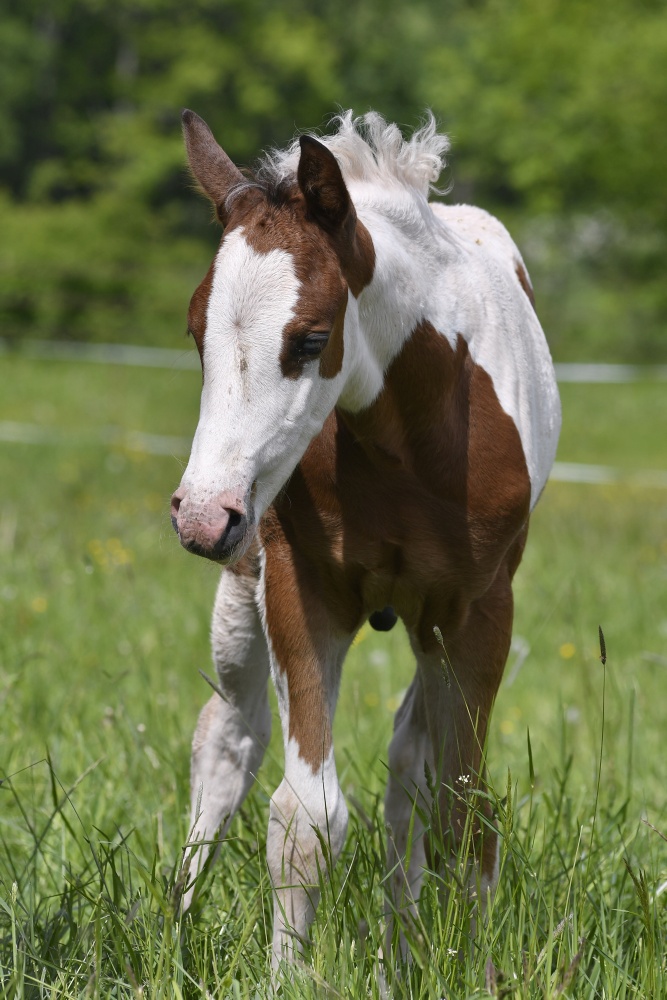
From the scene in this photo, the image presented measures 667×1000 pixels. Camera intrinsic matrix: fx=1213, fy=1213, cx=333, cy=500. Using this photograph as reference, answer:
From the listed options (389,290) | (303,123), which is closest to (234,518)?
(389,290)

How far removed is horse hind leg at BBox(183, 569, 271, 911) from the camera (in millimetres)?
3080

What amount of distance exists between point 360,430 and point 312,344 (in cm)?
38

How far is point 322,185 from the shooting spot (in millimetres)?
2146

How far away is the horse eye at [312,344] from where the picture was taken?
208 cm

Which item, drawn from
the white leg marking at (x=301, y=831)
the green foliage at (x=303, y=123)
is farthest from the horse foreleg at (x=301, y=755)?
the green foliage at (x=303, y=123)

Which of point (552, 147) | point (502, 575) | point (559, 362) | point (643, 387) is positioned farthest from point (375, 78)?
point (502, 575)

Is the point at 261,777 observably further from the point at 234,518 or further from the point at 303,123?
the point at 303,123

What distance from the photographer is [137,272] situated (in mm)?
26141

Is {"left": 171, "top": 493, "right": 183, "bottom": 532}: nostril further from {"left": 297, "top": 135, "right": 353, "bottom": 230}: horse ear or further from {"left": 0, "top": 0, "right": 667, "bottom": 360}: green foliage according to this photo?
{"left": 0, "top": 0, "right": 667, "bottom": 360}: green foliage

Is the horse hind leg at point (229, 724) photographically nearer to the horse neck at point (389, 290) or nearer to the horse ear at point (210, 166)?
the horse neck at point (389, 290)

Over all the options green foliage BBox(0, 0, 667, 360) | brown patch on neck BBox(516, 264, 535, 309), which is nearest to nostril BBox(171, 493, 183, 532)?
brown patch on neck BBox(516, 264, 535, 309)

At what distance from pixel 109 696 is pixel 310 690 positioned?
213 cm

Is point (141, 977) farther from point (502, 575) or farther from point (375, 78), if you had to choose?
point (375, 78)

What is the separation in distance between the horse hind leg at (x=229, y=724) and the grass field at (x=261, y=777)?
0.08 meters
